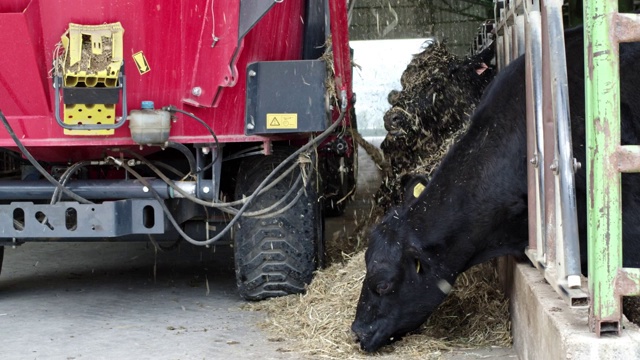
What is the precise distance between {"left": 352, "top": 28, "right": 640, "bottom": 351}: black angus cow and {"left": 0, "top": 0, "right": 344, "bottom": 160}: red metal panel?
99 cm

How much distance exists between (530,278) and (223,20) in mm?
2093

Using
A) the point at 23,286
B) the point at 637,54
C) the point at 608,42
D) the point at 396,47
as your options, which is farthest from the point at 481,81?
the point at 396,47

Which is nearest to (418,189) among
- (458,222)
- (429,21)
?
(458,222)

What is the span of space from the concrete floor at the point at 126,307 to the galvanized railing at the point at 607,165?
1.62m

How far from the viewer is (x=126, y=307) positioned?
19.8ft

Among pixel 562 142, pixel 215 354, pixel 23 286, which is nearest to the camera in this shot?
pixel 562 142

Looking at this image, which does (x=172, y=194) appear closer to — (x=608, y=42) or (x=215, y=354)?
(x=215, y=354)

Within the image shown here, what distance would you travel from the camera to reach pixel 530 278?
4266mm

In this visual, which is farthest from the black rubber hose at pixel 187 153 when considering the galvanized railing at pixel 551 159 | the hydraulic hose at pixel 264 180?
the galvanized railing at pixel 551 159

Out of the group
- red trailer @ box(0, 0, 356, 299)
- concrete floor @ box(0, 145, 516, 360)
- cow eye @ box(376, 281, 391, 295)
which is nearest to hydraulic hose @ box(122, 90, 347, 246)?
red trailer @ box(0, 0, 356, 299)

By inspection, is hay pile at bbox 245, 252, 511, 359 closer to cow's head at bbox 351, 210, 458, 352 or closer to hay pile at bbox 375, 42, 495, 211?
cow's head at bbox 351, 210, 458, 352

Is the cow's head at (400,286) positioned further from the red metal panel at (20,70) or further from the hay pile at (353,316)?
the red metal panel at (20,70)

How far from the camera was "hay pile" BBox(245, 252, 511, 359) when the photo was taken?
481 centimetres

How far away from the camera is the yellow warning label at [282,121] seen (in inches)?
211
